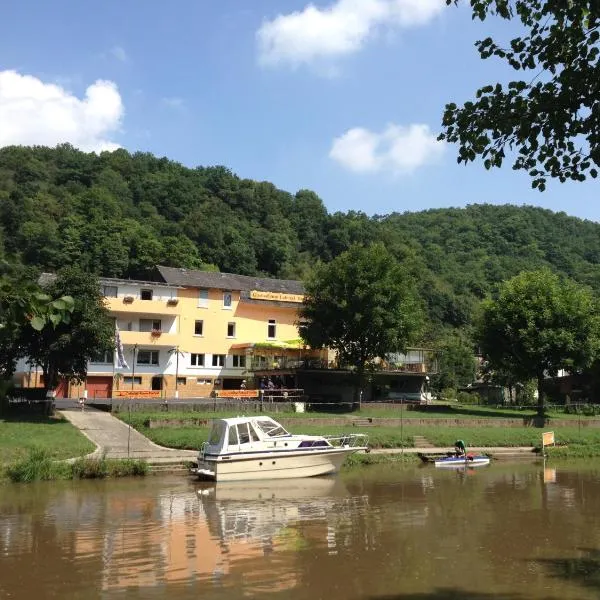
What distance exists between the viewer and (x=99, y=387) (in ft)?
170

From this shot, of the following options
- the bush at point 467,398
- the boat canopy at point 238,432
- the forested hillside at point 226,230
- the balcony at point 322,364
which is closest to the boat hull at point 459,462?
the boat canopy at point 238,432

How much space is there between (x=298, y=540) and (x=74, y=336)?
21634 mm

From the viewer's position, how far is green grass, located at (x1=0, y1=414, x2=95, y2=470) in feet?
88.9

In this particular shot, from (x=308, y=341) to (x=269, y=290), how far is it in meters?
15.1

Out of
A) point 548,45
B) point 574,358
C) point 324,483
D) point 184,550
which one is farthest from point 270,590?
point 574,358

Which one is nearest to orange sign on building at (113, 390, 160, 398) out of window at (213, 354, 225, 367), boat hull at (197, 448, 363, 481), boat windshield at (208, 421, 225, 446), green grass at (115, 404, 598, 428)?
window at (213, 354, 225, 367)

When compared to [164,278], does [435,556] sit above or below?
below

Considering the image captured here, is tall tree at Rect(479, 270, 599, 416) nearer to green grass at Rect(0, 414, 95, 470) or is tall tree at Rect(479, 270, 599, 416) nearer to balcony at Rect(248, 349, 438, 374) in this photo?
balcony at Rect(248, 349, 438, 374)

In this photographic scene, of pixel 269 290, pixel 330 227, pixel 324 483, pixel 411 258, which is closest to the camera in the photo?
pixel 324 483

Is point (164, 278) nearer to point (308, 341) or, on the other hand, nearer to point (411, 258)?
point (308, 341)

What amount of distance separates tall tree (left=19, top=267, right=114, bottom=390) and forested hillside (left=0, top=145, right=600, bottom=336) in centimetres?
4715

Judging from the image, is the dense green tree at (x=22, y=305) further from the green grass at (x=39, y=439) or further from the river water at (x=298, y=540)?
the green grass at (x=39, y=439)

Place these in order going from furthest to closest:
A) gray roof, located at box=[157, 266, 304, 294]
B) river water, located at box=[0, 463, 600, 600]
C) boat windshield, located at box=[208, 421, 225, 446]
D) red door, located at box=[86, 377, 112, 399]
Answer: gray roof, located at box=[157, 266, 304, 294] < red door, located at box=[86, 377, 112, 399] < boat windshield, located at box=[208, 421, 225, 446] < river water, located at box=[0, 463, 600, 600]

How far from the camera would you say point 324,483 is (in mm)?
26281
